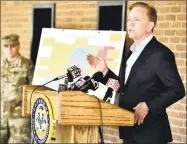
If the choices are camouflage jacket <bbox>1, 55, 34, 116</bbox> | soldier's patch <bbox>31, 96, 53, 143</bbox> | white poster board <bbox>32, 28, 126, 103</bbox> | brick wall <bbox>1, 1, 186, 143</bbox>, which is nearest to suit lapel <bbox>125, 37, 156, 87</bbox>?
soldier's patch <bbox>31, 96, 53, 143</bbox>

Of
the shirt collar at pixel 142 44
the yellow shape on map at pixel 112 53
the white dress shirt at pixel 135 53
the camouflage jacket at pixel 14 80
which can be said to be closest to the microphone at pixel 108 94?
the white dress shirt at pixel 135 53

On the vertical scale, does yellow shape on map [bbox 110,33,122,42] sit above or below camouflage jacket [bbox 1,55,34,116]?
above

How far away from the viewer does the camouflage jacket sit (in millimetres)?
5867

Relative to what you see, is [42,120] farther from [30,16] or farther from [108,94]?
[30,16]

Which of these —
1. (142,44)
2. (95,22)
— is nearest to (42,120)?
(142,44)

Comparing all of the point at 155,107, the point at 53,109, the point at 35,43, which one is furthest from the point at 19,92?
the point at 155,107

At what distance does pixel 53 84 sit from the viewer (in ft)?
13.6

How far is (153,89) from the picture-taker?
3.08 metres

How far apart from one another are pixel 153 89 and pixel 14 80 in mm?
3060

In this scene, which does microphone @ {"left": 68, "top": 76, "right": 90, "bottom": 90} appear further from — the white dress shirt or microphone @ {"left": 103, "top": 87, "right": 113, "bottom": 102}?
the white dress shirt

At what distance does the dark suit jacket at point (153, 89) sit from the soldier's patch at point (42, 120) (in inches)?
16.1

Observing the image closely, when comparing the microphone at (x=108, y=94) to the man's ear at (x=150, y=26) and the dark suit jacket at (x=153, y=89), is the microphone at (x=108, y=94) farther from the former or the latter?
the man's ear at (x=150, y=26)

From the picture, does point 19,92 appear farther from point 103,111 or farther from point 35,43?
point 103,111

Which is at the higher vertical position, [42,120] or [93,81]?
[93,81]
